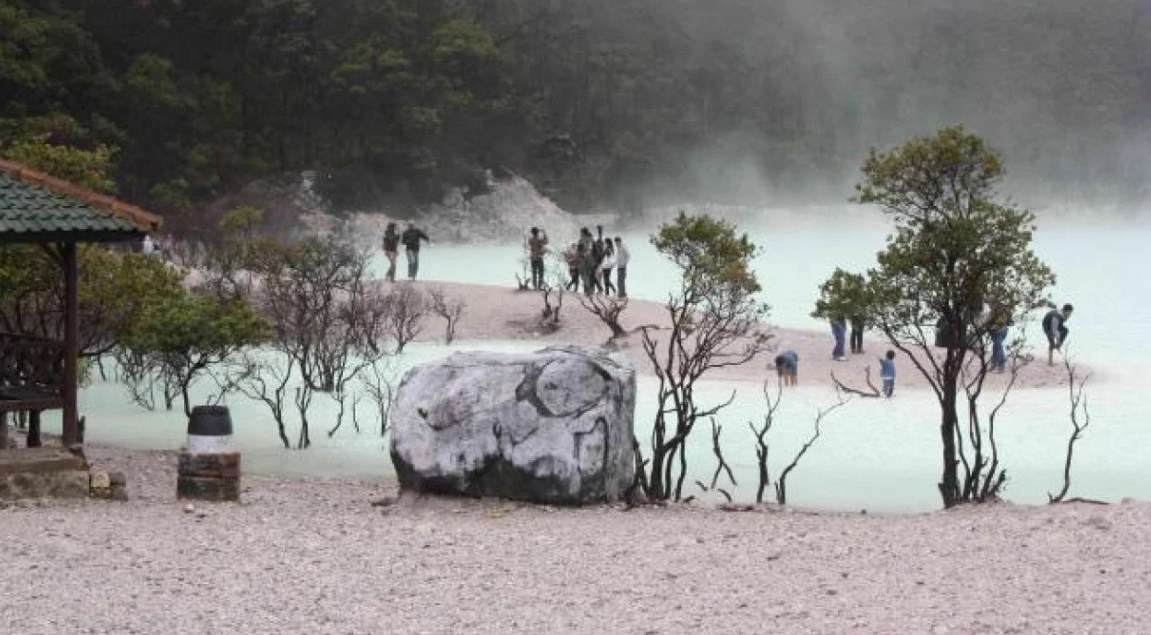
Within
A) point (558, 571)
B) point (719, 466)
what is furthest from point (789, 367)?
point (558, 571)

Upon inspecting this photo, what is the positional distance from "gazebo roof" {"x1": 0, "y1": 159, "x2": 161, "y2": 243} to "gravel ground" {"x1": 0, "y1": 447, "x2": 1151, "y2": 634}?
236 centimetres

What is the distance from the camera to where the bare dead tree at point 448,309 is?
99.3 ft

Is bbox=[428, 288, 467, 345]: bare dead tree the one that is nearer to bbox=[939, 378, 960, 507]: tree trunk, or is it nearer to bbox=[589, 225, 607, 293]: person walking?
bbox=[589, 225, 607, 293]: person walking

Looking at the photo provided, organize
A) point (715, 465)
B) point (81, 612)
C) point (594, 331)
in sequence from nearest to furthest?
point (81, 612)
point (715, 465)
point (594, 331)

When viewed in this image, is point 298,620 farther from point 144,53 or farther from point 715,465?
point 144,53

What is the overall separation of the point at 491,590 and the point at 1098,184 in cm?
10185

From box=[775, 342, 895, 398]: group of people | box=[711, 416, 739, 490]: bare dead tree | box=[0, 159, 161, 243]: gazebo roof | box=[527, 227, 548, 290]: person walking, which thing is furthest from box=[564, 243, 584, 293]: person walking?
box=[0, 159, 161, 243]: gazebo roof

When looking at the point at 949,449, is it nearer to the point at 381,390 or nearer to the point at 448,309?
the point at 381,390

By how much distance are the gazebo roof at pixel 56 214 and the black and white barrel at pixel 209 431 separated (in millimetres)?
1777

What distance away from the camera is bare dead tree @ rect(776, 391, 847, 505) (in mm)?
16172

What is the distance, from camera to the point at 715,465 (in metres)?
19.1

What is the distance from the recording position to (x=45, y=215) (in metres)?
12.9

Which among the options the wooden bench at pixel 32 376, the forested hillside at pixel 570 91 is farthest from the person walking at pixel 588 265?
the wooden bench at pixel 32 376

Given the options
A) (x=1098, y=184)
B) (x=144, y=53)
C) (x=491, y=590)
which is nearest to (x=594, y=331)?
(x=491, y=590)
